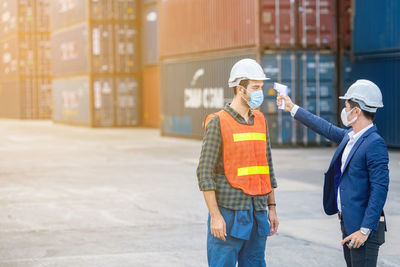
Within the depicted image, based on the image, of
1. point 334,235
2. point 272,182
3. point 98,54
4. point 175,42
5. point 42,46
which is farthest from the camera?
point 42,46

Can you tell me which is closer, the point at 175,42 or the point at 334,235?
the point at 334,235

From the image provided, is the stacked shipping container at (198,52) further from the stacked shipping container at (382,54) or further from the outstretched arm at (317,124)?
the outstretched arm at (317,124)

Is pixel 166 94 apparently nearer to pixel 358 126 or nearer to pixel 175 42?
pixel 175 42

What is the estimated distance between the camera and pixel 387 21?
1978cm

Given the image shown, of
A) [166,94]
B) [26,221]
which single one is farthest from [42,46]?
[26,221]

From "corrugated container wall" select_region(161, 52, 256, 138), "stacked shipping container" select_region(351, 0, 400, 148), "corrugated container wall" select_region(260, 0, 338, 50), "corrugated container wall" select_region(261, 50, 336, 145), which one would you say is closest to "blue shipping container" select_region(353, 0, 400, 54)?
"stacked shipping container" select_region(351, 0, 400, 148)

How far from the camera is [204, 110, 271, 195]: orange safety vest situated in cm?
420

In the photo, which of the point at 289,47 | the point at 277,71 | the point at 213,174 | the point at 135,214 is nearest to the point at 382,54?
the point at 289,47

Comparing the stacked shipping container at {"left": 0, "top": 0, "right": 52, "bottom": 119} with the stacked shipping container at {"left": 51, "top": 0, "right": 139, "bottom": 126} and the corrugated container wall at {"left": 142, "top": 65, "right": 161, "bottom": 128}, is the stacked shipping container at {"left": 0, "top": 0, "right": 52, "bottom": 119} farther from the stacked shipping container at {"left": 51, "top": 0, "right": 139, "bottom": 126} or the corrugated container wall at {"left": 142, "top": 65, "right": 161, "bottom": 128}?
the corrugated container wall at {"left": 142, "top": 65, "right": 161, "bottom": 128}

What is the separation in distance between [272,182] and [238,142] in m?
0.45

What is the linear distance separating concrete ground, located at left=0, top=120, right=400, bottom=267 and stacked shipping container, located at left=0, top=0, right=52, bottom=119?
29.6 metres

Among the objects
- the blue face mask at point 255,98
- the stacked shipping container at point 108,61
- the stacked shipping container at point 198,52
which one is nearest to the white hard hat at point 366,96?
the blue face mask at point 255,98

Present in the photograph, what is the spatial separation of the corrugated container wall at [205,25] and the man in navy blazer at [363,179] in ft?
53.3

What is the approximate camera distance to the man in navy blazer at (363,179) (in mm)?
4094
